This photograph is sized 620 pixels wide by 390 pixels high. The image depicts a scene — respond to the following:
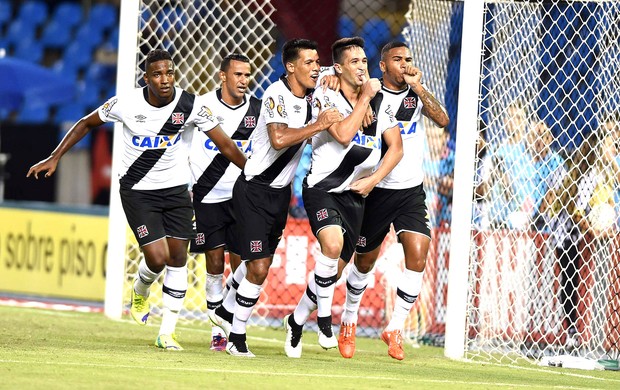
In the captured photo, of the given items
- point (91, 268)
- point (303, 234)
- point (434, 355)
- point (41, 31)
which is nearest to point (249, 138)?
point (434, 355)

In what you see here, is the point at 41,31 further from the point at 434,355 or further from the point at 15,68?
the point at 434,355

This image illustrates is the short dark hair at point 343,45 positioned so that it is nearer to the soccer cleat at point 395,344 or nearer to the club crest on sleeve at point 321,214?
the club crest on sleeve at point 321,214

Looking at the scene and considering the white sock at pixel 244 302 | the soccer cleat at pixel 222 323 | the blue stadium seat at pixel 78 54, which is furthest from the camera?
the blue stadium seat at pixel 78 54

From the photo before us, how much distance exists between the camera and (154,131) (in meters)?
9.51

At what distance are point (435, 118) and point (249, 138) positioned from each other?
5.00 ft

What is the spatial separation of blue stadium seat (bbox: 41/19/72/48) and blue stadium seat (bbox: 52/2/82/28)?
0.08 m

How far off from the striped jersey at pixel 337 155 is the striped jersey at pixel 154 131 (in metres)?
0.84

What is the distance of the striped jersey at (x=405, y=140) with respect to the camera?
9.53 meters

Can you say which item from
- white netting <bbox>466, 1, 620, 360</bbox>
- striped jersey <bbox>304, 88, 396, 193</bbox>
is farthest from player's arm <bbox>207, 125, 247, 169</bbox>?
white netting <bbox>466, 1, 620, 360</bbox>

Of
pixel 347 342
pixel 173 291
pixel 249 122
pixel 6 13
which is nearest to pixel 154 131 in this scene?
pixel 249 122

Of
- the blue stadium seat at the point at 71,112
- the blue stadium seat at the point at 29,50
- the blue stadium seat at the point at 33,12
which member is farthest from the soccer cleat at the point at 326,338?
the blue stadium seat at the point at 33,12

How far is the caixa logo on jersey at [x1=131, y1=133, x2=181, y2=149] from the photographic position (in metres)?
9.56

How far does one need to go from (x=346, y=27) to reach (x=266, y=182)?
9.99 m

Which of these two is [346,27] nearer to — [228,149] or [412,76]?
[412,76]
